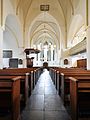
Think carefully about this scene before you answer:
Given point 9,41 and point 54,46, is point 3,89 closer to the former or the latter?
point 9,41

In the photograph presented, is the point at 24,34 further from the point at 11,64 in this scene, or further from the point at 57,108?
the point at 57,108

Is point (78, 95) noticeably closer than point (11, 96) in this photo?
No

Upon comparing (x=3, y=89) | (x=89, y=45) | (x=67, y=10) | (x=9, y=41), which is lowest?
(x=3, y=89)

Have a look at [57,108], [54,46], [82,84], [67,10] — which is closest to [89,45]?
[57,108]

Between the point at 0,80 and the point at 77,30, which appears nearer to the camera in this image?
the point at 0,80

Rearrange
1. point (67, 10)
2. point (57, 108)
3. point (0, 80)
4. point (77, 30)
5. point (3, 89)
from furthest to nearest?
point (77, 30), point (67, 10), point (57, 108), point (0, 80), point (3, 89)

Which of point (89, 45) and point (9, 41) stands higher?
point (9, 41)

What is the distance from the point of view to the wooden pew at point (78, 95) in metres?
3.35

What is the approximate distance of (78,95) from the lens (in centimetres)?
362

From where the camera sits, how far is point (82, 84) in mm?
3586

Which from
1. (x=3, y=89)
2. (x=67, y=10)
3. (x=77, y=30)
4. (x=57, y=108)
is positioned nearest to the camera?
(x=3, y=89)

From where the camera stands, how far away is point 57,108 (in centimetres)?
471

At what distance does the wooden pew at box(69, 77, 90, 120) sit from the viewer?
11.0 ft

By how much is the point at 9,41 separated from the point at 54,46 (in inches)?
550
